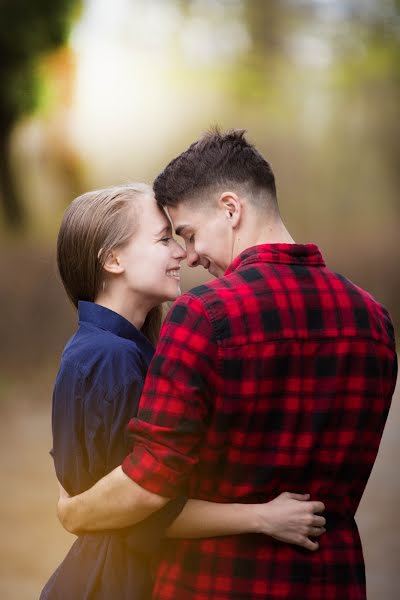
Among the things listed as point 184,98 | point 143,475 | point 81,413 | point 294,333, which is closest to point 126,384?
point 81,413

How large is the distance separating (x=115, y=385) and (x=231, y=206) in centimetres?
39

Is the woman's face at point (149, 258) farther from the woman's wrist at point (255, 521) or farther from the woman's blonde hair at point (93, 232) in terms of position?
the woman's wrist at point (255, 521)

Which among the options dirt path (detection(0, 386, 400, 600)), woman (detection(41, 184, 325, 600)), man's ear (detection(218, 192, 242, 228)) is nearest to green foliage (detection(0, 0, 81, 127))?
dirt path (detection(0, 386, 400, 600))

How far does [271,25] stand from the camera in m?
5.85

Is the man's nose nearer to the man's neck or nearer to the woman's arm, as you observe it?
the man's neck

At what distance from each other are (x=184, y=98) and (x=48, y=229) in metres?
1.25

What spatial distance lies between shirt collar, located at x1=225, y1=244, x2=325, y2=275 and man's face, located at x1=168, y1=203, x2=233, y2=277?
0.14 metres

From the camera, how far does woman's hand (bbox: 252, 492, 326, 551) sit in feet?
4.71

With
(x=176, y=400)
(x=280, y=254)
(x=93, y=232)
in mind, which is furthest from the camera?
(x=93, y=232)

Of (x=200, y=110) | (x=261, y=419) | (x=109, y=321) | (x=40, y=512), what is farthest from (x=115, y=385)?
(x=200, y=110)

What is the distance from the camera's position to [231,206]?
5.45ft

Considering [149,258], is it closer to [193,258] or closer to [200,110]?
[193,258]

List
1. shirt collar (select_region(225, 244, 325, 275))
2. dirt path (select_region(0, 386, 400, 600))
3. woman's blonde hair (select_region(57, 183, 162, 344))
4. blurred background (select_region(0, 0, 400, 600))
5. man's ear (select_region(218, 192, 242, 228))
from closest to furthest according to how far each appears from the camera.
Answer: shirt collar (select_region(225, 244, 325, 275)) < man's ear (select_region(218, 192, 242, 228)) < woman's blonde hair (select_region(57, 183, 162, 344)) < dirt path (select_region(0, 386, 400, 600)) < blurred background (select_region(0, 0, 400, 600))

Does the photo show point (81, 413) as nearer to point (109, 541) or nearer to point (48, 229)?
point (109, 541)
